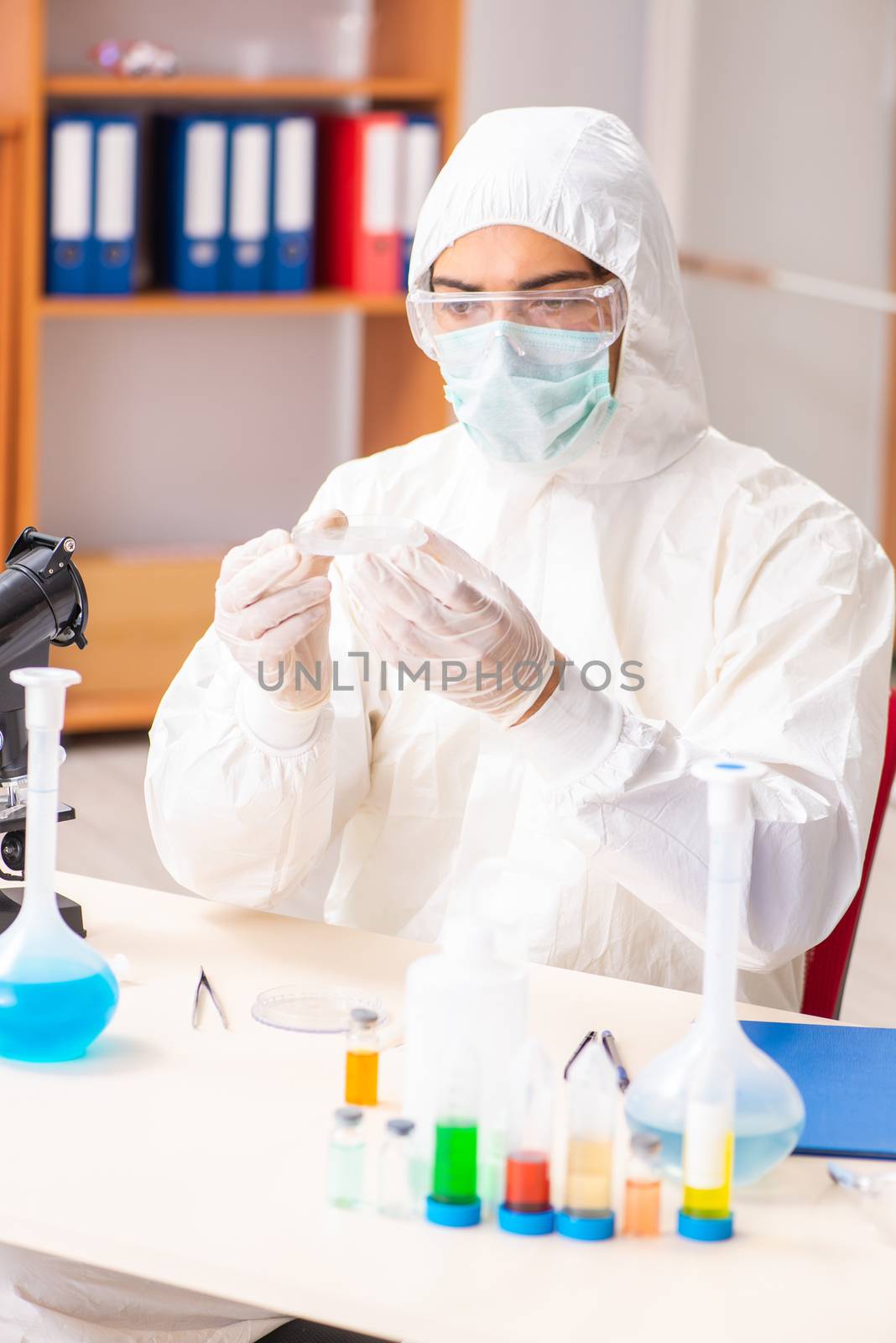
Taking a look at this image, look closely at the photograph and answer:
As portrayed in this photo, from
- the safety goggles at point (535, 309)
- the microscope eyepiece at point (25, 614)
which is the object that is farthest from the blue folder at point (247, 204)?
the microscope eyepiece at point (25, 614)

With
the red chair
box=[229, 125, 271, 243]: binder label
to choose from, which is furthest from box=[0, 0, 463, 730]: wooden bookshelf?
the red chair

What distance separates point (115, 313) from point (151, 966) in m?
2.60

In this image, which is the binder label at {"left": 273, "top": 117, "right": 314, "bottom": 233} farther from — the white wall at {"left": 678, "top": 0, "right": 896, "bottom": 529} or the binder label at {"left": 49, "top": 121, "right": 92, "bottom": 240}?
the white wall at {"left": 678, "top": 0, "right": 896, "bottom": 529}

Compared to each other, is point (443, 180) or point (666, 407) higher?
point (443, 180)

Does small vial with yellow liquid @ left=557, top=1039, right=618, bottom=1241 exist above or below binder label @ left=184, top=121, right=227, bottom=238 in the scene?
below

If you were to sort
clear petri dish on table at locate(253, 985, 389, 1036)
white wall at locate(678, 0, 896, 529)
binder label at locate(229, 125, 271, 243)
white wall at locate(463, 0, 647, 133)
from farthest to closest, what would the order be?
1. white wall at locate(678, 0, 896, 529)
2. white wall at locate(463, 0, 647, 133)
3. binder label at locate(229, 125, 271, 243)
4. clear petri dish on table at locate(253, 985, 389, 1036)

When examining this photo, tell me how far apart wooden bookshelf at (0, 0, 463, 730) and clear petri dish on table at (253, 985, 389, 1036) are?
2.55m

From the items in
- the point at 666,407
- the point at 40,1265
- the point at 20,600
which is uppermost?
the point at 666,407

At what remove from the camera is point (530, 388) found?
1584 millimetres

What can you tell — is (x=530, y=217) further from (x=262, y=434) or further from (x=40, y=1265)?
(x=262, y=434)

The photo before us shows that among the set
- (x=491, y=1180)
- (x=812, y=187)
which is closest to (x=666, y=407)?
(x=491, y=1180)

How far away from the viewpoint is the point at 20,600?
135cm

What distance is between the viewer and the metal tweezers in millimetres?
1222

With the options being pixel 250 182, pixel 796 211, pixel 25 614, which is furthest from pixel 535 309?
pixel 796 211
